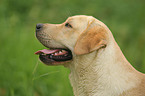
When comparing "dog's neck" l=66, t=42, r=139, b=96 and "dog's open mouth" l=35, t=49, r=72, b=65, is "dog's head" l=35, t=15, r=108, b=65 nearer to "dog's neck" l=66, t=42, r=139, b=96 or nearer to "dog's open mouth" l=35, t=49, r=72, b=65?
"dog's open mouth" l=35, t=49, r=72, b=65

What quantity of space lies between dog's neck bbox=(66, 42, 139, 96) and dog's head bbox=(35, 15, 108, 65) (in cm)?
14

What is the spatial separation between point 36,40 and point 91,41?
12.1ft

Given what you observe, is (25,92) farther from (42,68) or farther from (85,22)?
(85,22)

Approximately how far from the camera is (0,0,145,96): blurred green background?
16.5ft

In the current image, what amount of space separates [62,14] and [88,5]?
1525 millimetres

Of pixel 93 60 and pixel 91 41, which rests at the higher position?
pixel 91 41

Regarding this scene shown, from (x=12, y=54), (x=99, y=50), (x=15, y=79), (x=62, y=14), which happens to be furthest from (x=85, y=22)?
(x=62, y=14)

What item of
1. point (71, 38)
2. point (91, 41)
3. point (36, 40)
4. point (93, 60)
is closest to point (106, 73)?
point (93, 60)

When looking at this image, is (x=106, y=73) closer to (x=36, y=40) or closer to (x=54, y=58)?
(x=54, y=58)

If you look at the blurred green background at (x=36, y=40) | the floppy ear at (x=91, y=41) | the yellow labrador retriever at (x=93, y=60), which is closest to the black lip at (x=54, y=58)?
the yellow labrador retriever at (x=93, y=60)

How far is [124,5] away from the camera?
12164 millimetres

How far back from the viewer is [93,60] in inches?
134

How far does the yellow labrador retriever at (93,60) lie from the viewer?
3264 mm

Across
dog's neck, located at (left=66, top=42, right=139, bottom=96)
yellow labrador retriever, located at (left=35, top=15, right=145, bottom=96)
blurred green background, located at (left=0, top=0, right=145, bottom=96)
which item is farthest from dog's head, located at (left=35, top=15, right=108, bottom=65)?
blurred green background, located at (left=0, top=0, right=145, bottom=96)
